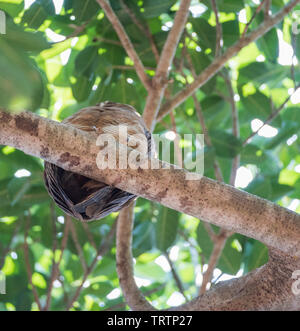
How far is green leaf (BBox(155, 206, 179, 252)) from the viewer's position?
309 cm

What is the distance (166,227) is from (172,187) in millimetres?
1531

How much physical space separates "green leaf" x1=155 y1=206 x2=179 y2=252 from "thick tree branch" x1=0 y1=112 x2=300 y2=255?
1.42 meters

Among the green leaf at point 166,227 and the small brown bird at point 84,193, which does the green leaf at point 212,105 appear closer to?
the green leaf at point 166,227

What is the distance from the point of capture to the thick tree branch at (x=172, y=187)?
1515mm

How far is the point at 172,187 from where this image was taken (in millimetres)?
1604

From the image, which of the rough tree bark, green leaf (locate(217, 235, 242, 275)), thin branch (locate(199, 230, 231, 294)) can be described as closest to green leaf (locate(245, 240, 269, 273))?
green leaf (locate(217, 235, 242, 275))

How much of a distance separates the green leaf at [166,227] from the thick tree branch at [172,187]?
4.65 feet

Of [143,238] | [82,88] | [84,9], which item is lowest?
[143,238]

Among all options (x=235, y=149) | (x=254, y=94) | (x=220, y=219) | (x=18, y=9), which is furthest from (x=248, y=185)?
(x=18, y=9)

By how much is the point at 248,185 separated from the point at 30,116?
76.2 inches

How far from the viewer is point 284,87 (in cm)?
394

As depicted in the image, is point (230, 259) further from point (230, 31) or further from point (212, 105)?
point (230, 31)

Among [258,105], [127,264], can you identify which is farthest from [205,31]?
[127,264]
